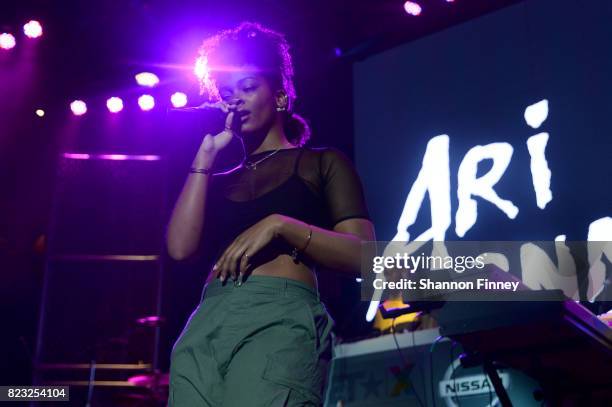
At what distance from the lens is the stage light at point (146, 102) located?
5.12 meters

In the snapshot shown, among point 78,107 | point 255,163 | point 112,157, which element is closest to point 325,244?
point 255,163


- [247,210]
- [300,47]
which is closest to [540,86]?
[300,47]

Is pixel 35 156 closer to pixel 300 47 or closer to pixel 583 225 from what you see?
pixel 300 47

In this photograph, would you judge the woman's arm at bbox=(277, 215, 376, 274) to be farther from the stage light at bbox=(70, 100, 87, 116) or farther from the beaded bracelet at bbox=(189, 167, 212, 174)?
the stage light at bbox=(70, 100, 87, 116)

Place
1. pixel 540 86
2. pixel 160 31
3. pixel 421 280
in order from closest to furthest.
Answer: pixel 421 280, pixel 540 86, pixel 160 31

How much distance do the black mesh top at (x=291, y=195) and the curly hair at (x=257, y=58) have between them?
30cm

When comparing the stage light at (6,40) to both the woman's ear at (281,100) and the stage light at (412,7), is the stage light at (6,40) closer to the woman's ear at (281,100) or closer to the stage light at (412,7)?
the stage light at (412,7)

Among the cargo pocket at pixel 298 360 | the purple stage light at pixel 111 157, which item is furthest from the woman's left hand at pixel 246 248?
the purple stage light at pixel 111 157

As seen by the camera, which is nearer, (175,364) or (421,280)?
(175,364)

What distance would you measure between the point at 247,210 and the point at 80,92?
13.4ft

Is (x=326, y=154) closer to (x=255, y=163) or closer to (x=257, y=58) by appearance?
(x=255, y=163)

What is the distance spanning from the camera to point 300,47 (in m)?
5.43

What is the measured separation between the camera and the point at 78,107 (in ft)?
17.0

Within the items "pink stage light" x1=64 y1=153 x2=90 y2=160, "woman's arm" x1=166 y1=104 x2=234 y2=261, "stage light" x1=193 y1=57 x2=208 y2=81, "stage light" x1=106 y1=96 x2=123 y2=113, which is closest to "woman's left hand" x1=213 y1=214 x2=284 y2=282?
"woman's arm" x1=166 y1=104 x2=234 y2=261
